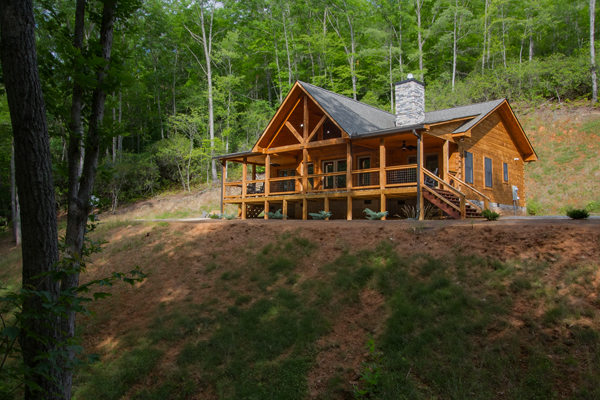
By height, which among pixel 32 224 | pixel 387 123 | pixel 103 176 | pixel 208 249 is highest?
pixel 387 123

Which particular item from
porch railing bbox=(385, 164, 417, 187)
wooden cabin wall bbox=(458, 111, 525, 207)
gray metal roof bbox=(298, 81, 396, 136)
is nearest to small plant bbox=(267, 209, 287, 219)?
gray metal roof bbox=(298, 81, 396, 136)

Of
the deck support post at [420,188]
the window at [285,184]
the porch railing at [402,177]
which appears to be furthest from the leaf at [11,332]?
the window at [285,184]

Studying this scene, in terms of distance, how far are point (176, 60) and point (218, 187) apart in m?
17.2

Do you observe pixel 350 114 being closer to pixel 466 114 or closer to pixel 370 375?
pixel 466 114

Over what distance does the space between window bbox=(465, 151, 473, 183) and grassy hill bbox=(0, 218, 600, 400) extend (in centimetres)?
805

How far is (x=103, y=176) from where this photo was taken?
468 centimetres

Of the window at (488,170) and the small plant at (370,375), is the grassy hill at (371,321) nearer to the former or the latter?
the small plant at (370,375)

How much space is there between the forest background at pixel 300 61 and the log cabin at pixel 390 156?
13.0 metres

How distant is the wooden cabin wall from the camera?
18.3 metres

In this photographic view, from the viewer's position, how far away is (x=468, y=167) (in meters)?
17.8

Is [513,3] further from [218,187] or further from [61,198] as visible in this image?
[61,198]

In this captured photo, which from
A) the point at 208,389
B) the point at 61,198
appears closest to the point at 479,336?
the point at 208,389

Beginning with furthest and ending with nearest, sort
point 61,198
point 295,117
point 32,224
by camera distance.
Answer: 1. point 61,198
2. point 295,117
3. point 32,224

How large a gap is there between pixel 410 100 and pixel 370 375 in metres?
14.6
